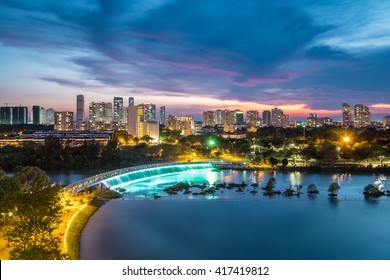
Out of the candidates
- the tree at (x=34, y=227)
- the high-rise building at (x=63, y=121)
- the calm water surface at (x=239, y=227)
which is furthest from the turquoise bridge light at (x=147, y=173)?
the high-rise building at (x=63, y=121)

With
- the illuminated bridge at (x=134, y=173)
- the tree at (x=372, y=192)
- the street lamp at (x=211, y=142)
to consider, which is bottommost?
the tree at (x=372, y=192)

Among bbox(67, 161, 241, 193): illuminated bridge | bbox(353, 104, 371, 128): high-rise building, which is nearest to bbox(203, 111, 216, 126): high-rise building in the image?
bbox(353, 104, 371, 128): high-rise building

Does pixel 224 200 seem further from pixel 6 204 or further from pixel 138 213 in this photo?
pixel 6 204

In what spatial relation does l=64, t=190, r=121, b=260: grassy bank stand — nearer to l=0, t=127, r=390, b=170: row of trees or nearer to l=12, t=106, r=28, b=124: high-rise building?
l=0, t=127, r=390, b=170: row of trees

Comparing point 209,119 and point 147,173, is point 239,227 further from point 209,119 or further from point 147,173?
point 209,119

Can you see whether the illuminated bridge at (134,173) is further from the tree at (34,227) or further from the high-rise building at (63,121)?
the high-rise building at (63,121)

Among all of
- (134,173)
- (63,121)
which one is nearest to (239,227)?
(134,173)
